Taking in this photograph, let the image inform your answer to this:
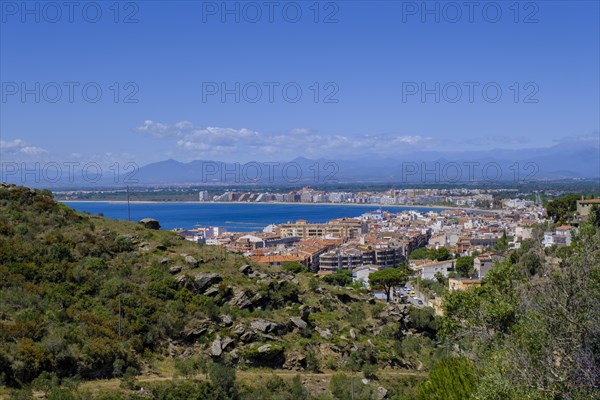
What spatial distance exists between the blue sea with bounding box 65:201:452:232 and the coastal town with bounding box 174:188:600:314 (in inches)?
703

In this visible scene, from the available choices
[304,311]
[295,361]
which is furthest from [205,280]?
[295,361]

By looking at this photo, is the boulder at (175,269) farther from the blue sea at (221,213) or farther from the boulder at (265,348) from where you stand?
the blue sea at (221,213)

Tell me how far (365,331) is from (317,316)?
1.51 meters

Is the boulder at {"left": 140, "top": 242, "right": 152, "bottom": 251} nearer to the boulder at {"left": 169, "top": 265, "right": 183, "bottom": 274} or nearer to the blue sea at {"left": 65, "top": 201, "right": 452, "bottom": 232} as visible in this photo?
the boulder at {"left": 169, "top": 265, "right": 183, "bottom": 274}

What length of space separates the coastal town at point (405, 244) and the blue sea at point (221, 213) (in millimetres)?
17866

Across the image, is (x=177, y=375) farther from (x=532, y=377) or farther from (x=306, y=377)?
(x=532, y=377)

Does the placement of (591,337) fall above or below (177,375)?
above

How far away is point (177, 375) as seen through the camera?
44.0ft

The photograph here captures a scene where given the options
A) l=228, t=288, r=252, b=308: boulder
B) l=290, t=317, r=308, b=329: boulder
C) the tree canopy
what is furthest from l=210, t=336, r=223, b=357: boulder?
the tree canopy

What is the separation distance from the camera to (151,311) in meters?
15.9

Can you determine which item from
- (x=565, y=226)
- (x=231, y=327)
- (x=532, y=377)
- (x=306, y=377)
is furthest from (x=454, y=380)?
(x=565, y=226)

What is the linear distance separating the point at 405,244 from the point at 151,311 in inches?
1970

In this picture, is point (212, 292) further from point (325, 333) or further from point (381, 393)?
point (381, 393)

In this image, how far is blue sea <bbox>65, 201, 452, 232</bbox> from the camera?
9794 centimetres
